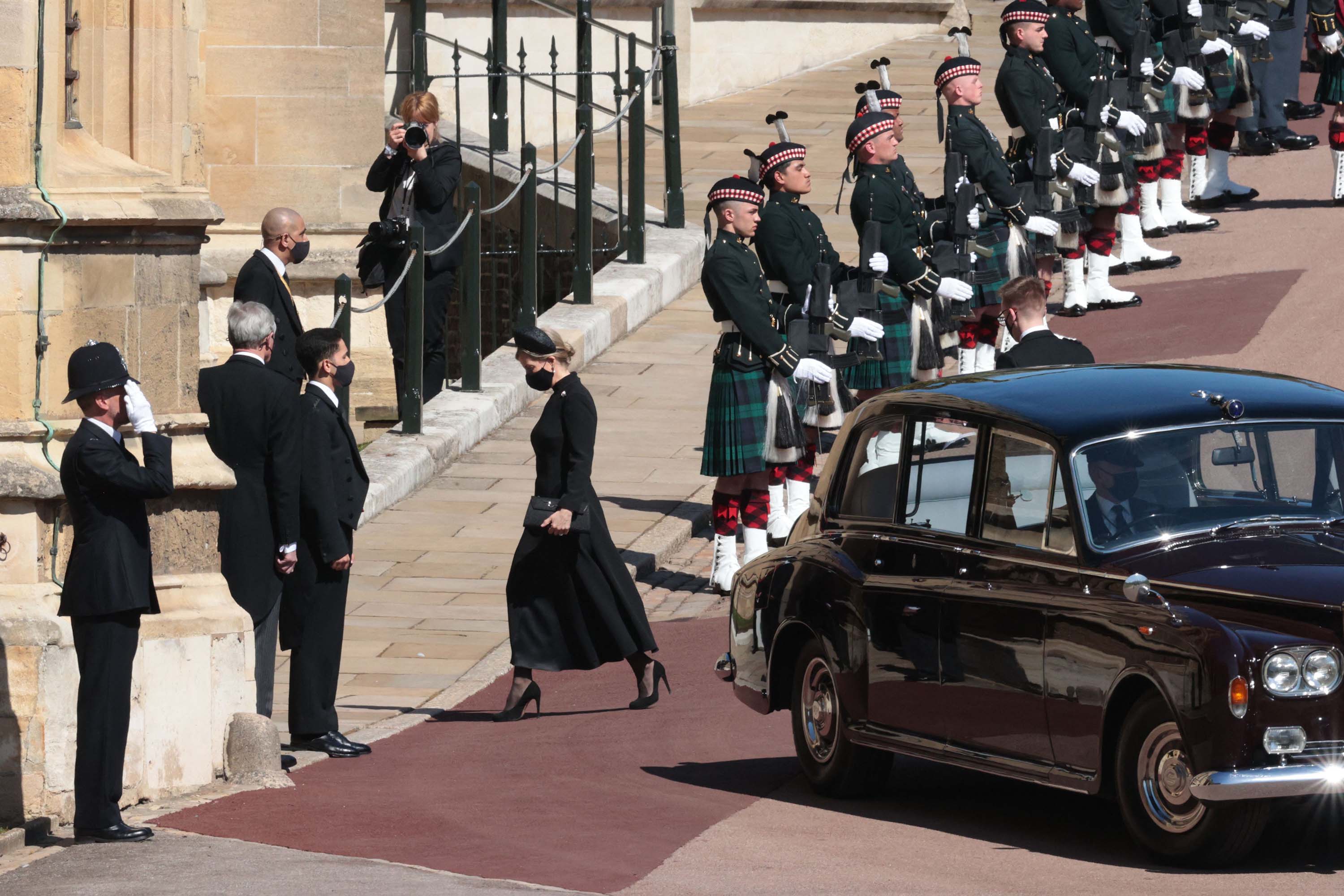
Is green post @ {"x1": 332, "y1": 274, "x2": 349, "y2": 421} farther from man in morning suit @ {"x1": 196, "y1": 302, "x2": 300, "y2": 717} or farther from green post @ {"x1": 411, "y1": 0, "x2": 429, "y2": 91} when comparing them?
green post @ {"x1": 411, "y1": 0, "x2": 429, "y2": 91}

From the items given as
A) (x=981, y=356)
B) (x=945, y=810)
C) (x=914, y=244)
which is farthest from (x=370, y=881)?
(x=981, y=356)

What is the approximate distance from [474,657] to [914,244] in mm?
3997

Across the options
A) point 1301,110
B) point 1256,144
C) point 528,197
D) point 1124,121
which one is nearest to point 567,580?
point 528,197

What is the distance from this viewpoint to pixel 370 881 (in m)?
7.43

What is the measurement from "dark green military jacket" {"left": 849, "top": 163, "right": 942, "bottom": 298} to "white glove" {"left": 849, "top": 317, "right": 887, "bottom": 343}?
456 mm

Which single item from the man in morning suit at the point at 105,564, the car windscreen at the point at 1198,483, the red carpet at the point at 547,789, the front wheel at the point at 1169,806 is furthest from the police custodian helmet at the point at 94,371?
the front wheel at the point at 1169,806

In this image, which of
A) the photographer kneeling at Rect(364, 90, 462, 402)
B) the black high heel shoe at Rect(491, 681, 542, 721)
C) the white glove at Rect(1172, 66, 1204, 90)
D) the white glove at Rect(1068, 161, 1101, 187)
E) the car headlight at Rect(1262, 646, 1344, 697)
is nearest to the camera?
the car headlight at Rect(1262, 646, 1344, 697)

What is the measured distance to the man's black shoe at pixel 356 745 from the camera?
10000mm

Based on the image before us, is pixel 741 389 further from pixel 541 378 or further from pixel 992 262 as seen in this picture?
pixel 992 262

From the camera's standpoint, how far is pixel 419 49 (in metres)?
21.9

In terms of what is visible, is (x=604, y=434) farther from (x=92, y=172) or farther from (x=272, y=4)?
(x=92, y=172)

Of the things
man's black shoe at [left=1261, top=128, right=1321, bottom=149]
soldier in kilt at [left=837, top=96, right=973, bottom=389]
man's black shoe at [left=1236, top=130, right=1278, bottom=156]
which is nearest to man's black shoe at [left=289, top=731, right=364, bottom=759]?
soldier in kilt at [left=837, top=96, right=973, bottom=389]

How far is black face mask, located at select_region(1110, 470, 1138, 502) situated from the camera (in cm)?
767

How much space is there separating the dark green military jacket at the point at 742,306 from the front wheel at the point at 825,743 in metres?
3.72
